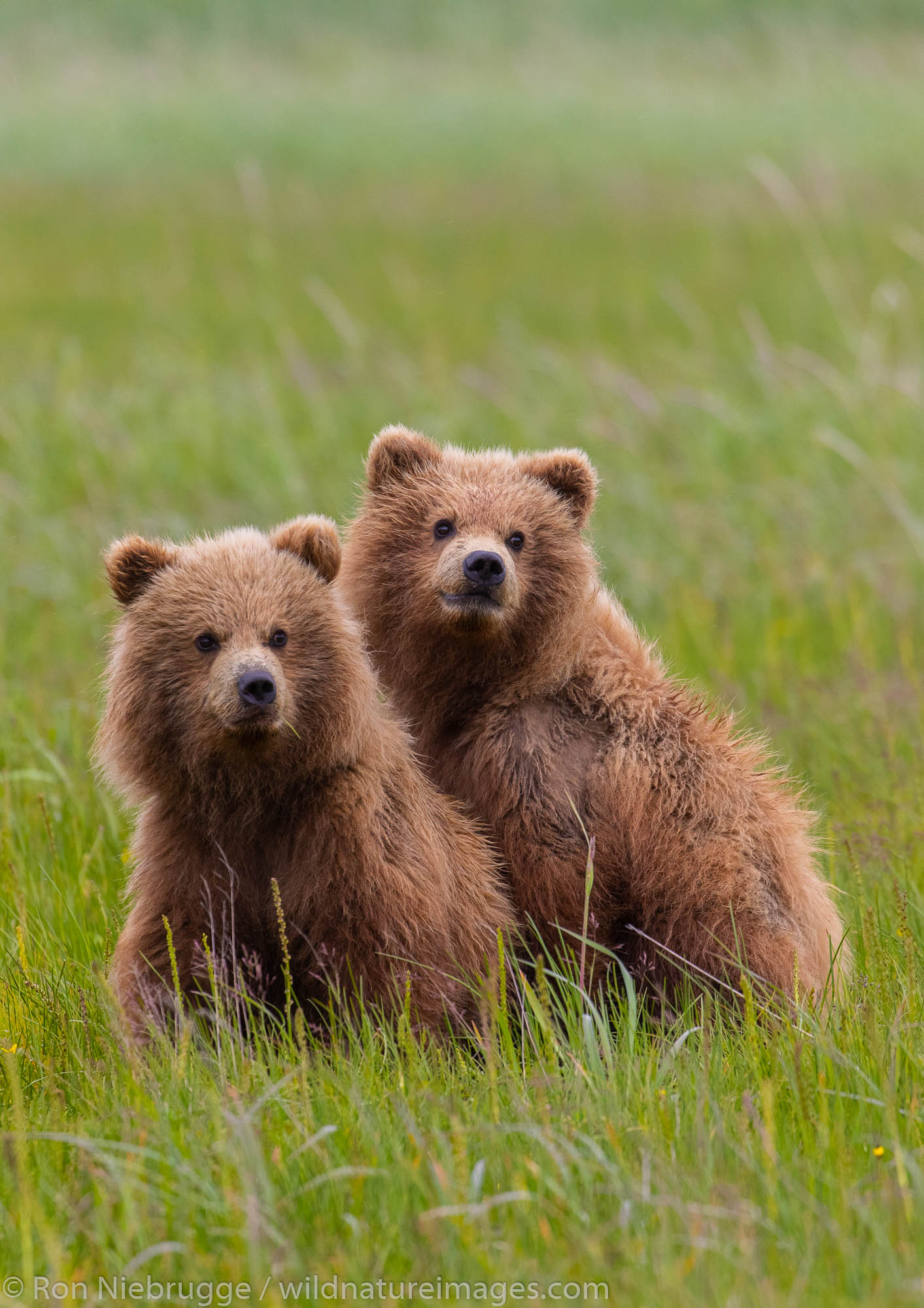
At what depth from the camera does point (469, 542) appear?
13.0 ft

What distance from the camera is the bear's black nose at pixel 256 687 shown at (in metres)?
3.41

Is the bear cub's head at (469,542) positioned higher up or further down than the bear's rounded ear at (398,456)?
further down

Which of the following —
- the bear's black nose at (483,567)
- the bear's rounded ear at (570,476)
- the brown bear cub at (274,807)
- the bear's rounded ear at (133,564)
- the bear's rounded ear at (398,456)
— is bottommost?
the brown bear cub at (274,807)

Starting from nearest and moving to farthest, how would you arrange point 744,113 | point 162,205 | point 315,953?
1. point 315,953
2. point 162,205
3. point 744,113

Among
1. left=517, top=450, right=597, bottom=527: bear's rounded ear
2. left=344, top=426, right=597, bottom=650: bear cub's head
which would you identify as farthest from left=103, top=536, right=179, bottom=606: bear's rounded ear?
left=517, top=450, right=597, bottom=527: bear's rounded ear

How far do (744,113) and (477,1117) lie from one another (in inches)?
976

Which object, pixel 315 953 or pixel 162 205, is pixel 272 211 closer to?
pixel 162 205

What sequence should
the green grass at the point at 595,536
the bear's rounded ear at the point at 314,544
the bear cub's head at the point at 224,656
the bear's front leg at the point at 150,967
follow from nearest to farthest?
the green grass at the point at 595,536, the bear cub's head at the point at 224,656, the bear's front leg at the point at 150,967, the bear's rounded ear at the point at 314,544

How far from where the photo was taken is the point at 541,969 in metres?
3.35

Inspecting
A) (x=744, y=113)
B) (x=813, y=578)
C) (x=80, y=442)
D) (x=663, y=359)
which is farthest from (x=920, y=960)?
(x=744, y=113)

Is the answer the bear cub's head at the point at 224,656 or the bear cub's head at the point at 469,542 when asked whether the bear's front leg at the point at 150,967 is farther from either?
the bear cub's head at the point at 469,542

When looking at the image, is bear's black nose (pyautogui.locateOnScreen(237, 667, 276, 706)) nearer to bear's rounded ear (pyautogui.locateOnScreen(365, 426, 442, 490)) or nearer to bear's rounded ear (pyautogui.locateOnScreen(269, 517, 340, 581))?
bear's rounded ear (pyautogui.locateOnScreen(269, 517, 340, 581))

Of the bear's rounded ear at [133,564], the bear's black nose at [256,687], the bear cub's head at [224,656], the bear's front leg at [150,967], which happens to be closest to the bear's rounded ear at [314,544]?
the bear cub's head at [224,656]

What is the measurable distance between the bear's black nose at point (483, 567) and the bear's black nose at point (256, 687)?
0.68m
